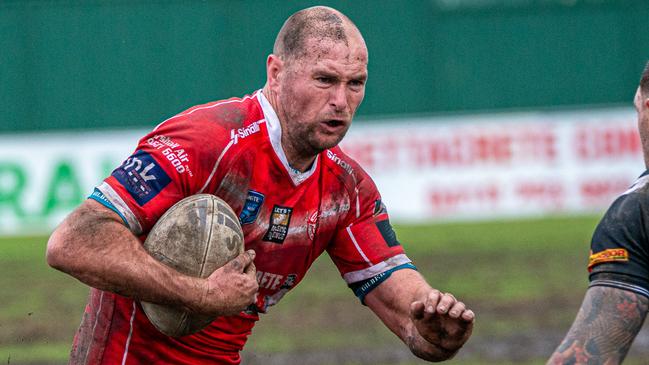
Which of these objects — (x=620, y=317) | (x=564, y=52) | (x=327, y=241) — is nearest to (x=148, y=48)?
(x=564, y=52)

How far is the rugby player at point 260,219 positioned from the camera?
191 inches

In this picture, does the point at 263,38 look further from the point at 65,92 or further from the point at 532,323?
the point at 532,323

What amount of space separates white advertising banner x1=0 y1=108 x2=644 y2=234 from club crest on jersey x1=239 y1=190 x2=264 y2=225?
47.4ft

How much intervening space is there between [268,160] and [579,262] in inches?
434

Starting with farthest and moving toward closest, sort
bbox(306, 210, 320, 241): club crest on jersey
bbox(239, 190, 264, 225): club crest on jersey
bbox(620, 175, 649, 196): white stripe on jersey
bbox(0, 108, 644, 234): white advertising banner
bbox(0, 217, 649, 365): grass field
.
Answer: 1. bbox(0, 108, 644, 234): white advertising banner
2. bbox(0, 217, 649, 365): grass field
3. bbox(306, 210, 320, 241): club crest on jersey
4. bbox(239, 190, 264, 225): club crest on jersey
5. bbox(620, 175, 649, 196): white stripe on jersey

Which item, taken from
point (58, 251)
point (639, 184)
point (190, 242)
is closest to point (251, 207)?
point (190, 242)

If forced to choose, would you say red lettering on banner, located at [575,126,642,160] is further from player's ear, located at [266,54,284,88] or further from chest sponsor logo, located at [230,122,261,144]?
chest sponsor logo, located at [230,122,261,144]

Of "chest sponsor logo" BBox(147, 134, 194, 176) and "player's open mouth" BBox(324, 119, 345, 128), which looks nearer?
"chest sponsor logo" BBox(147, 134, 194, 176)

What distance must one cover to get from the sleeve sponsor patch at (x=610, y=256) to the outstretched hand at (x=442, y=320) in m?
1.05

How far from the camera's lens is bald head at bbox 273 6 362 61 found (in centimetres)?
543

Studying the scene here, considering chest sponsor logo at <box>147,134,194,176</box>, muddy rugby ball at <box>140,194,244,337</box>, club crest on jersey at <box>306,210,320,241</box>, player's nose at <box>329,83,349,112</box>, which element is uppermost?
player's nose at <box>329,83,349,112</box>

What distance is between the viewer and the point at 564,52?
22750 mm

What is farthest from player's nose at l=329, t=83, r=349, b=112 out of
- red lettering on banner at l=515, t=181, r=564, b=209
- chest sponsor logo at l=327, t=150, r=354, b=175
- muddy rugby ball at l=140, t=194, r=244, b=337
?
red lettering on banner at l=515, t=181, r=564, b=209

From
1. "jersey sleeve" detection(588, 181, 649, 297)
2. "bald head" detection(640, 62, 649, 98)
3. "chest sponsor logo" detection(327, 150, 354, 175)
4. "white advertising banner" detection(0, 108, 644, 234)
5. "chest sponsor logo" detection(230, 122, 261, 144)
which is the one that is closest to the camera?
"jersey sleeve" detection(588, 181, 649, 297)
